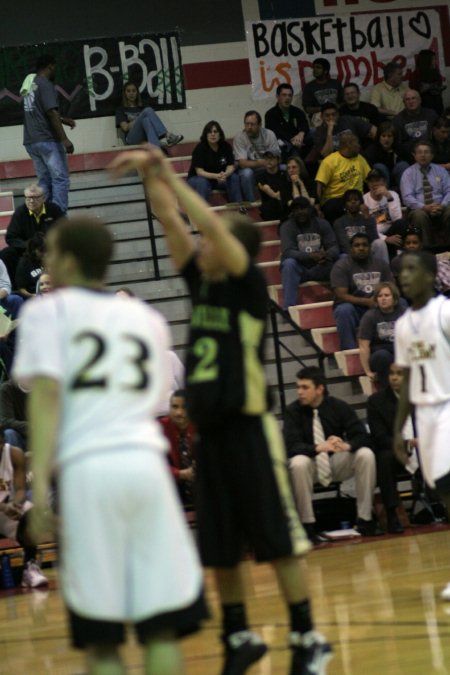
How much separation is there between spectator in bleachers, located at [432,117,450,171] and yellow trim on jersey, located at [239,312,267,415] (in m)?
11.1

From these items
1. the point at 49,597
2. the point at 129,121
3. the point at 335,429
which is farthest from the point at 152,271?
the point at 49,597

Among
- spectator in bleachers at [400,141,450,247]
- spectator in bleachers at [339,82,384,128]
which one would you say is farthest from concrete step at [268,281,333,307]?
spectator in bleachers at [339,82,384,128]

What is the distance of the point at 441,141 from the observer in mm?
15789

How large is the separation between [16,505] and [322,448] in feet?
7.94

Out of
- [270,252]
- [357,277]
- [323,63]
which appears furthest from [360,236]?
[323,63]

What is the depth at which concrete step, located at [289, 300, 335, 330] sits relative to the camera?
43.5 ft

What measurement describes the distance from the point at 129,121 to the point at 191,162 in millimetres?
1625

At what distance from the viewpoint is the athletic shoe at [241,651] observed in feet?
16.4

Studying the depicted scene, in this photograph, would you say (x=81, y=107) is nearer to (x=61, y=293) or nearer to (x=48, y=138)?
(x=48, y=138)

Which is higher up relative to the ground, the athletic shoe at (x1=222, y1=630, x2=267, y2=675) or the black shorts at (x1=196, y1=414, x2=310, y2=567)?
the black shorts at (x1=196, y1=414, x2=310, y2=567)

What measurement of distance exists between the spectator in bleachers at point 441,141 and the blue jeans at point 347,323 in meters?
3.80

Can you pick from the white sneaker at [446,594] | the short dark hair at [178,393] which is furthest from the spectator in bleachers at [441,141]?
the white sneaker at [446,594]

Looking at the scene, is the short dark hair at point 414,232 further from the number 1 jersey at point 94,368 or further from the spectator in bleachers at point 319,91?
the number 1 jersey at point 94,368

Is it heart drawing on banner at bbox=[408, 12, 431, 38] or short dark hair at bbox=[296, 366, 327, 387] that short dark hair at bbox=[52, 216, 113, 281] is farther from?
heart drawing on banner at bbox=[408, 12, 431, 38]
